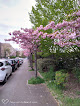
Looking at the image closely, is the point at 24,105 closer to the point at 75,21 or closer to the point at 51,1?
the point at 75,21

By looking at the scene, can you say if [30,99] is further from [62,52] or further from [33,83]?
[62,52]

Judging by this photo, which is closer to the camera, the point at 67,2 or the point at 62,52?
the point at 67,2

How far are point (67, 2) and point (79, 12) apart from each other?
335cm

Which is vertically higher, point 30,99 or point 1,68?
point 1,68

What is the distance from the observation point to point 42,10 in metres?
6.96

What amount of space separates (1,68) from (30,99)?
134 inches

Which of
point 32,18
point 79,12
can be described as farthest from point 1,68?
point 79,12

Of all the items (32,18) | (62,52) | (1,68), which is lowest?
(1,68)

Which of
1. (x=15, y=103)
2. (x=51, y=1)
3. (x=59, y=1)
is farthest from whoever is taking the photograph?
(x=51, y=1)

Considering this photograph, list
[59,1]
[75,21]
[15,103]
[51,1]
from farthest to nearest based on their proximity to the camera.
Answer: [51,1] → [59,1] → [15,103] → [75,21]

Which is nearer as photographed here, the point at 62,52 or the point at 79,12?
the point at 79,12

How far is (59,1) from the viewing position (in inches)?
251

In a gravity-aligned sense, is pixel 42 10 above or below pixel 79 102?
above

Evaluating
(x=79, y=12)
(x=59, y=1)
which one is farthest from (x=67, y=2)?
(x=79, y=12)
